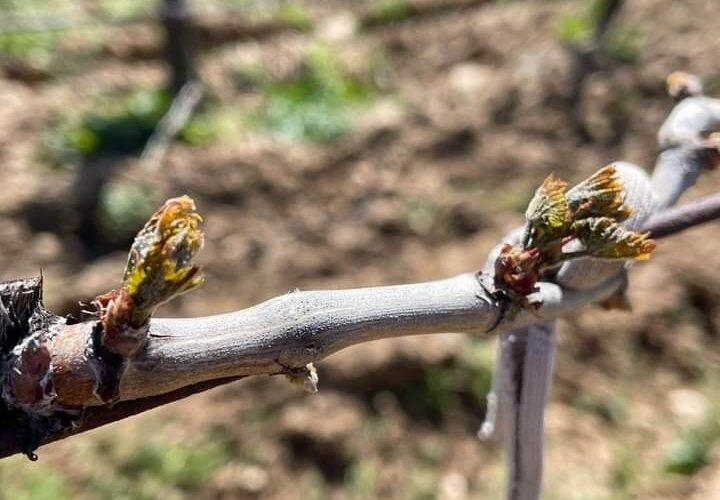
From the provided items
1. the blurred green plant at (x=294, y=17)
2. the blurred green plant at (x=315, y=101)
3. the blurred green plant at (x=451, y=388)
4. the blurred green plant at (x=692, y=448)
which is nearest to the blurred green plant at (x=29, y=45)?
the blurred green plant at (x=315, y=101)

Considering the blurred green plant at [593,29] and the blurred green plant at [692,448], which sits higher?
the blurred green plant at [593,29]

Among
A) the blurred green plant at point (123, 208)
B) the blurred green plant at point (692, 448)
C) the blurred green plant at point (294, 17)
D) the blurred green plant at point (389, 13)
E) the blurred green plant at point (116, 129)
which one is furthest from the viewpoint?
the blurred green plant at point (294, 17)

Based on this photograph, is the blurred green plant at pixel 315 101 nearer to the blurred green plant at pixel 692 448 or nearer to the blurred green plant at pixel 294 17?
the blurred green plant at pixel 294 17

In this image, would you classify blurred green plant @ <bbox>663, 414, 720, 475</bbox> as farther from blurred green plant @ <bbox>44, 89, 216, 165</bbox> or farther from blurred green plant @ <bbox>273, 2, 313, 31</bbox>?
blurred green plant @ <bbox>273, 2, 313, 31</bbox>

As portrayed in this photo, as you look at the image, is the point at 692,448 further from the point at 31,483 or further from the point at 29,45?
the point at 29,45

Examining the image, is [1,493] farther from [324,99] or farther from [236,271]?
[324,99]
